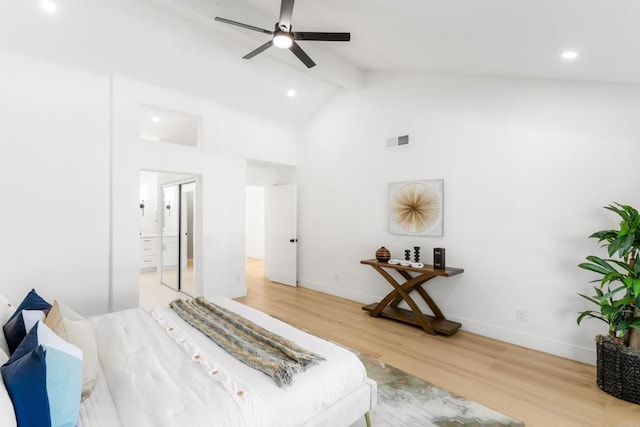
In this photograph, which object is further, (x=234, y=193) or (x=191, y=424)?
(x=234, y=193)

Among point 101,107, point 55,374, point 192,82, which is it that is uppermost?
point 192,82

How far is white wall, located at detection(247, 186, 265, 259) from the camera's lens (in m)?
9.39

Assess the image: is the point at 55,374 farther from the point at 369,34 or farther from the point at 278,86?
the point at 278,86

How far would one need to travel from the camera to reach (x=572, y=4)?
191 cm

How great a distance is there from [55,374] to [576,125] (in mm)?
4300

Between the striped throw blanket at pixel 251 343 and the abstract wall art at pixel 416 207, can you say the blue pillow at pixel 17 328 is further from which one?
the abstract wall art at pixel 416 207

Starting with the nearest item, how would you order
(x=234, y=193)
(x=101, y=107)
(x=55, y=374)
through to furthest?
(x=55, y=374) → (x=101, y=107) → (x=234, y=193)

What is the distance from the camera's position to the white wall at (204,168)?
3.92 metres

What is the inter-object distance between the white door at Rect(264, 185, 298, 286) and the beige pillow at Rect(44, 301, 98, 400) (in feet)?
14.0

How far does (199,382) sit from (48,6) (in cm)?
384

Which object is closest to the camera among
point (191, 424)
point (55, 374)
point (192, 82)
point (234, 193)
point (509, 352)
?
point (55, 374)

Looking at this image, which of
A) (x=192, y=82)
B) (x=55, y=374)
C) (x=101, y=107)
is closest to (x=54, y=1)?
(x=101, y=107)

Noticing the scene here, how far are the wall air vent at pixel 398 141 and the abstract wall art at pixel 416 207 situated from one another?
1.85ft

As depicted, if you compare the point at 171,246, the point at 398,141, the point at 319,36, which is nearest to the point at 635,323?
the point at 398,141
